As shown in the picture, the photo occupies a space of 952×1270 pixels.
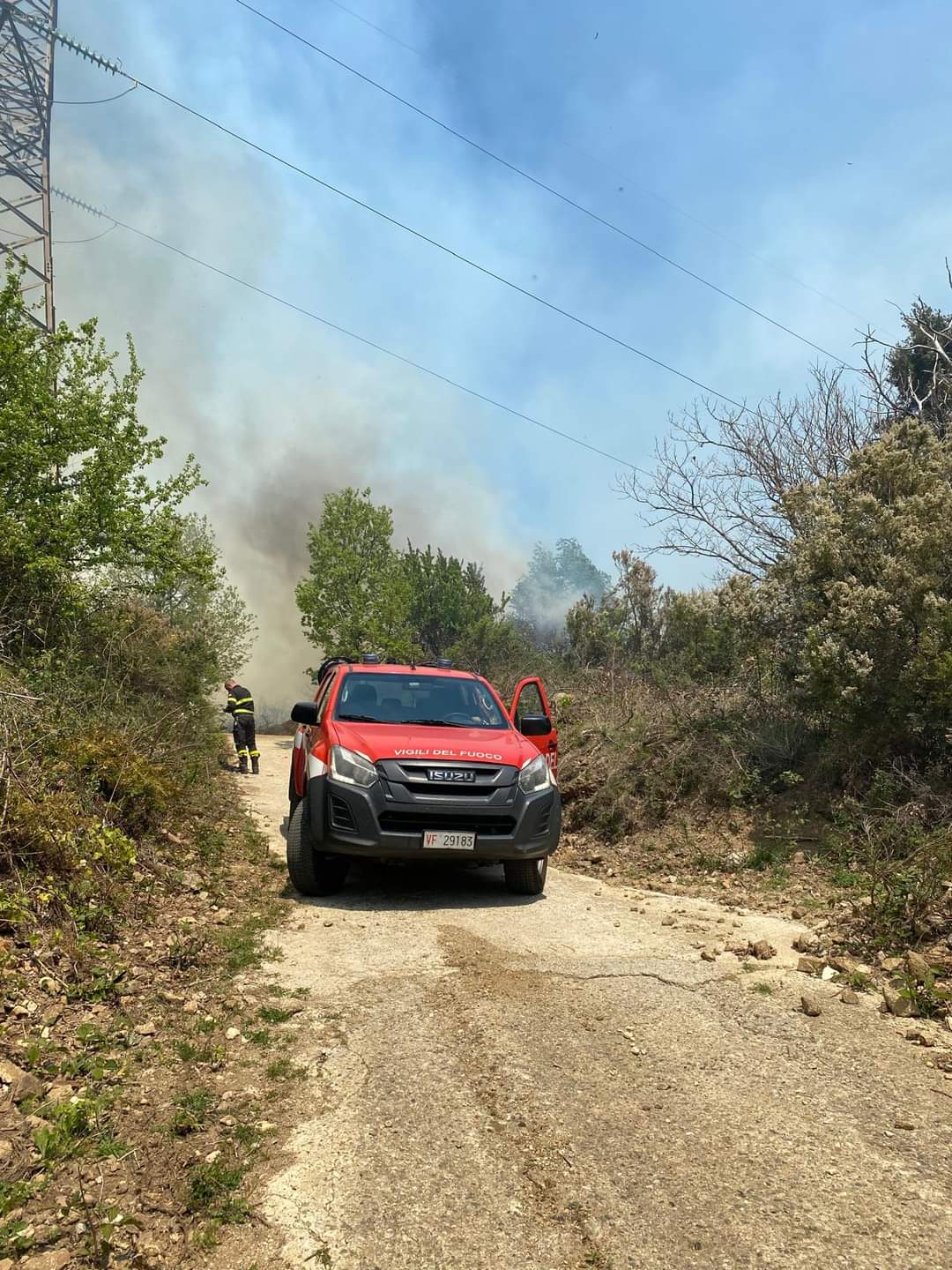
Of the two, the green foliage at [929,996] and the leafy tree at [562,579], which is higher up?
the leafy tree at [562,579]

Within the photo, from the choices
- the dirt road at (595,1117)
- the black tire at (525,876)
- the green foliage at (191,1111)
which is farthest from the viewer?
the black tire at (525,876)

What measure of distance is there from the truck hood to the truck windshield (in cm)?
23

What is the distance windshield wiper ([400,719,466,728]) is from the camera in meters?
6.97

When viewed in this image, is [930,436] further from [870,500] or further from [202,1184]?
[202,1184]

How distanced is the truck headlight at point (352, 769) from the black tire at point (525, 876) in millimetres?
1386

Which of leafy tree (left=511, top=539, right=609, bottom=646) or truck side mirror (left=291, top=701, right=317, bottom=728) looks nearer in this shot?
truck side mirror (left=291, top=701, right=317, bottom=728)

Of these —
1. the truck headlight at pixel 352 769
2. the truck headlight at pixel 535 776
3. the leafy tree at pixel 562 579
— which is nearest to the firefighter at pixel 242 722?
the truck headlight at pixel 352 769

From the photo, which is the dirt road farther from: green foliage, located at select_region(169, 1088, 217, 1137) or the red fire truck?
the red fire truck

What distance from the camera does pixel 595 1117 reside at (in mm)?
3010

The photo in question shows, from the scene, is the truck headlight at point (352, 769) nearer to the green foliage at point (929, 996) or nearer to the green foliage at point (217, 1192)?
the green foliage at point (217, 1192)

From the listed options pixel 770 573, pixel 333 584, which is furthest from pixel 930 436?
pixel 333 584

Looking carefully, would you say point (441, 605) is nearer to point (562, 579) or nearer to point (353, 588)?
point (353, 588)

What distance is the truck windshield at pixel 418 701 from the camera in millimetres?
7051

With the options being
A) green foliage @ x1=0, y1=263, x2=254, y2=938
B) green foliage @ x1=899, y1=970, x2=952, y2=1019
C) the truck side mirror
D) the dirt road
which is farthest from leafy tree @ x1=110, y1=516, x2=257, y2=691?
green foliage @ x1=899, y1=970, x2=952, y2=1019
